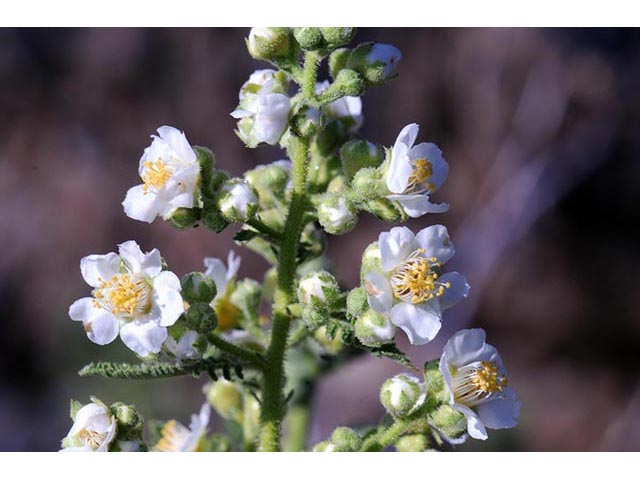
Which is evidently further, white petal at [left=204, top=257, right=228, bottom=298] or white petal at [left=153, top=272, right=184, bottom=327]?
white petal at [left=204, top=257, right=228, bottom=298]

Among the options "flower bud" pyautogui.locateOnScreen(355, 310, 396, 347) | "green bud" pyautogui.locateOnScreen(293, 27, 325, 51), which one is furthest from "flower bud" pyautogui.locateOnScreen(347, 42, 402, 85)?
"flower bud" pyautogui.locateOnScreen(355, 310, 396, 347)

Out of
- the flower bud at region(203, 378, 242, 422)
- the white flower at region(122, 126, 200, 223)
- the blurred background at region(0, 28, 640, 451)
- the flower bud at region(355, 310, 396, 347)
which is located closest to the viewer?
the flower bud at region(355, 310, 396, 347)

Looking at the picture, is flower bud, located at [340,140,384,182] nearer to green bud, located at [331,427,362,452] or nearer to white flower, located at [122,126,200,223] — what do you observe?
white flower, located at [122,126,200,223]

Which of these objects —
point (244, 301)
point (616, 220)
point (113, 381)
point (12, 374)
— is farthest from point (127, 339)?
point (616, 220)

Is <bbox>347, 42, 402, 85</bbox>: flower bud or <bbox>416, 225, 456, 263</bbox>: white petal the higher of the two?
<bbox>347, 42, 402, 85</bbox>: flower bud

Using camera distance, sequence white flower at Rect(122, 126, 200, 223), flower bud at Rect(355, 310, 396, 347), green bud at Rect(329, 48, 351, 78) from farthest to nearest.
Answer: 1. green bud at Rect(329, 48, 351, 78)
2. white flower at Rect(122, 126, 200, 223)
3. flower bud at Rect(355, 310, 396, 347)

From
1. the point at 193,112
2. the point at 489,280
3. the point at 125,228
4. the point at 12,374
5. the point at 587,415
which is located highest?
the point at 193,112

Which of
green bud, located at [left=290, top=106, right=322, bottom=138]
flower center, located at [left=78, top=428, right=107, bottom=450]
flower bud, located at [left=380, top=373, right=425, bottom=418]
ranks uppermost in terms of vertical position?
green bud, located at [left=290, top=106, right=322, bottom=138]

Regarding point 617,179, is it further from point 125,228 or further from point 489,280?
point 125,228
